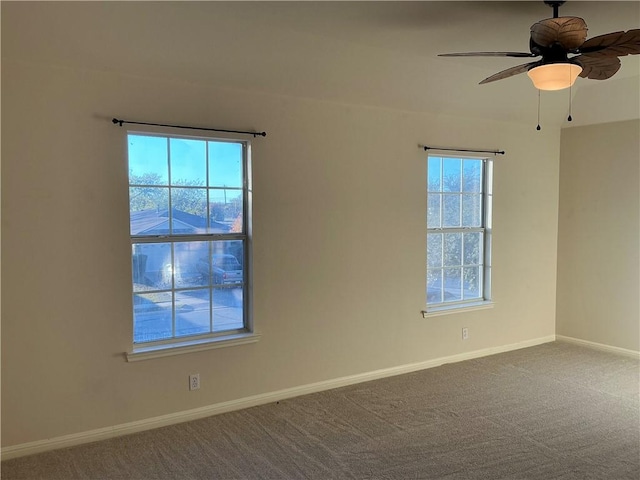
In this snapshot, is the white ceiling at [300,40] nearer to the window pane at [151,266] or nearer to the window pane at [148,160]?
the window pane at [148,160]

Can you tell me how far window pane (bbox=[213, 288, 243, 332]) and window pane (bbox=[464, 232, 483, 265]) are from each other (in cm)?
237

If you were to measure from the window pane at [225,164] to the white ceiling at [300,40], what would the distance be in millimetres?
424

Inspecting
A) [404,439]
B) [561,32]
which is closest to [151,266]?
[404,439]

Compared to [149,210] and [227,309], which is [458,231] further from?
[149,210]

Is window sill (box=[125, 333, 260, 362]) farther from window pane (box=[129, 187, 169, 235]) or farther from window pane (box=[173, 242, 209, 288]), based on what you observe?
window pane (box=[129, 187, 169, 235])

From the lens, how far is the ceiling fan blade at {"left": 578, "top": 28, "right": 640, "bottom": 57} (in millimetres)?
2225

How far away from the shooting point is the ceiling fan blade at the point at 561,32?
2.28 m

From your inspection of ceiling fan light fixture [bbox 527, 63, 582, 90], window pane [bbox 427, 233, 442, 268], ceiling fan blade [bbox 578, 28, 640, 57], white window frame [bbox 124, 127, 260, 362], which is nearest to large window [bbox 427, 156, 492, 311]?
window pane [bbox 427, 233, 442, 268]

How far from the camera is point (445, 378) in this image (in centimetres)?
426

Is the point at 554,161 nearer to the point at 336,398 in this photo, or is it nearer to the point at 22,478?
the point at 336,398

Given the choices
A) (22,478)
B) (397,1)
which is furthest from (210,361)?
(397,1)

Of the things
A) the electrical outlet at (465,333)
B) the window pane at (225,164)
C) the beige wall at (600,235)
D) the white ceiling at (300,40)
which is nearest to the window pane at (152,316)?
the window pane at (225,164)

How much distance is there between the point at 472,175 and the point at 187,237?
2852mm

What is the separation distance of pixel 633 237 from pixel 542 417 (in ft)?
7.86
